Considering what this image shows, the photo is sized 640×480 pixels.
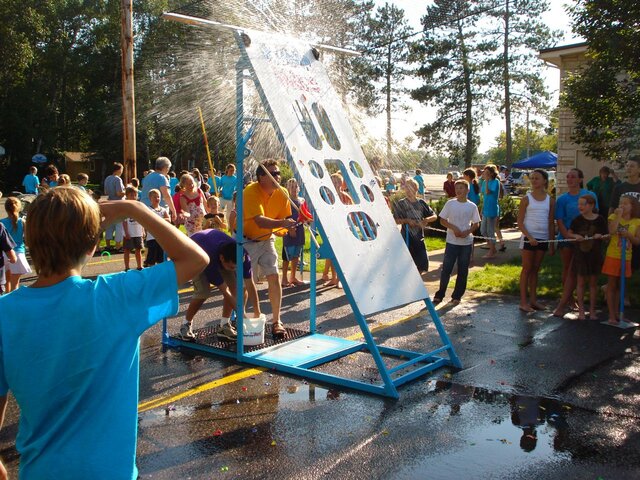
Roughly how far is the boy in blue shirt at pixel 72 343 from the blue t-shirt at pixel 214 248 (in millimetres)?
4414

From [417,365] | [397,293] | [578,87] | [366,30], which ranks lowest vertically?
[417,365]

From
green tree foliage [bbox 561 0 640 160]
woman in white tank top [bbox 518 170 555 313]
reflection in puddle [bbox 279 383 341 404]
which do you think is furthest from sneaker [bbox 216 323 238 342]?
green tree foliage [bbox 561 0 640 160]

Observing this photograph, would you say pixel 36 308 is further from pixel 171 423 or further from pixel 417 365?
pixel 417 365

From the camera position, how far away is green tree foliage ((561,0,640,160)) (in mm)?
9930

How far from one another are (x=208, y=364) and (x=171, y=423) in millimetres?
1489

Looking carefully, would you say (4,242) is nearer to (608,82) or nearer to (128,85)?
(128,85)

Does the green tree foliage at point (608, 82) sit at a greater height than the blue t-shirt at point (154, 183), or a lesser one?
greater

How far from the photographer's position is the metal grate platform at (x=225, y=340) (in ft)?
21.5

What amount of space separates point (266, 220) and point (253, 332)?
1223 mm

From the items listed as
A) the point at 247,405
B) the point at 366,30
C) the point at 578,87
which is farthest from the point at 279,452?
the point at 366,30

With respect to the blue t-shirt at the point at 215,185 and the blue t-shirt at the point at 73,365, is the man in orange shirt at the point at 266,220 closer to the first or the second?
the blue t-shirt at the point at 73,365

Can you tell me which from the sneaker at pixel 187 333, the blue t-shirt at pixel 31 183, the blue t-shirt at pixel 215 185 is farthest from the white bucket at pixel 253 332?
the blue t-shirt at pixel 31 183

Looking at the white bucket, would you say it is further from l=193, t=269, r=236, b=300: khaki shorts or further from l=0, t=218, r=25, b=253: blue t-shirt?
l=0, t=218, r=25, b=253: blue t-shirt

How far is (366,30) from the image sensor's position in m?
23.2
